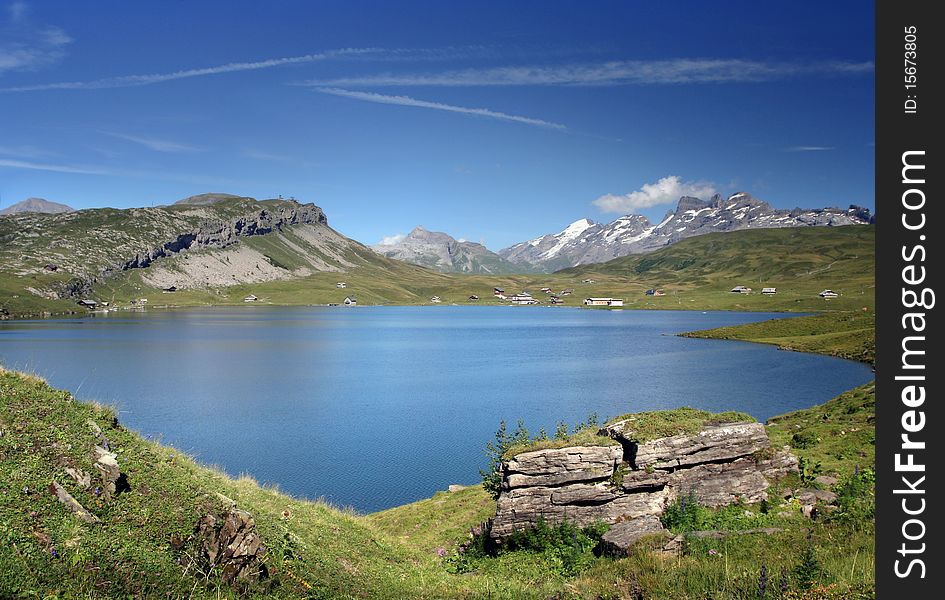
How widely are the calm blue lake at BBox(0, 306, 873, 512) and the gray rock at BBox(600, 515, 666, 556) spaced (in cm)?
2091

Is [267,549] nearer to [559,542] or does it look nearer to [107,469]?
[107,469]

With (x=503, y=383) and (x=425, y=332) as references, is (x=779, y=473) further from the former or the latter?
(x=425, y=332)

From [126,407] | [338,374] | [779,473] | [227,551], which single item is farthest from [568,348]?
[227,551]

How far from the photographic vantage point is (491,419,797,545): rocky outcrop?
63.8 ft

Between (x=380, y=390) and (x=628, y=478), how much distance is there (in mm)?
59271

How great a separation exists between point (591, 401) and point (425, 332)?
110595 mm

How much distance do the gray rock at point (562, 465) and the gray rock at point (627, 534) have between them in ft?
7.25

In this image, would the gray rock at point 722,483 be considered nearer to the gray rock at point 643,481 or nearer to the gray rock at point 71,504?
the gray rock at point 643,481

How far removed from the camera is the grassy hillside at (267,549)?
34.3ft

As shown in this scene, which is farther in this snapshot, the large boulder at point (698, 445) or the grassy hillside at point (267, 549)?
the large boulder at point (698, 445)

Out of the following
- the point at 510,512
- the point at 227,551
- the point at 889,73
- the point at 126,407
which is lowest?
the point at 126,407

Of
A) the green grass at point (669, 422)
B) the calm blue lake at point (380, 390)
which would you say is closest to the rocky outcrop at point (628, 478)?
the green grass at point (669, 422)

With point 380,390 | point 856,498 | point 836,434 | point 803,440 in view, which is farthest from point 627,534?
point 380,390

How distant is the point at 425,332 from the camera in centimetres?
17175
